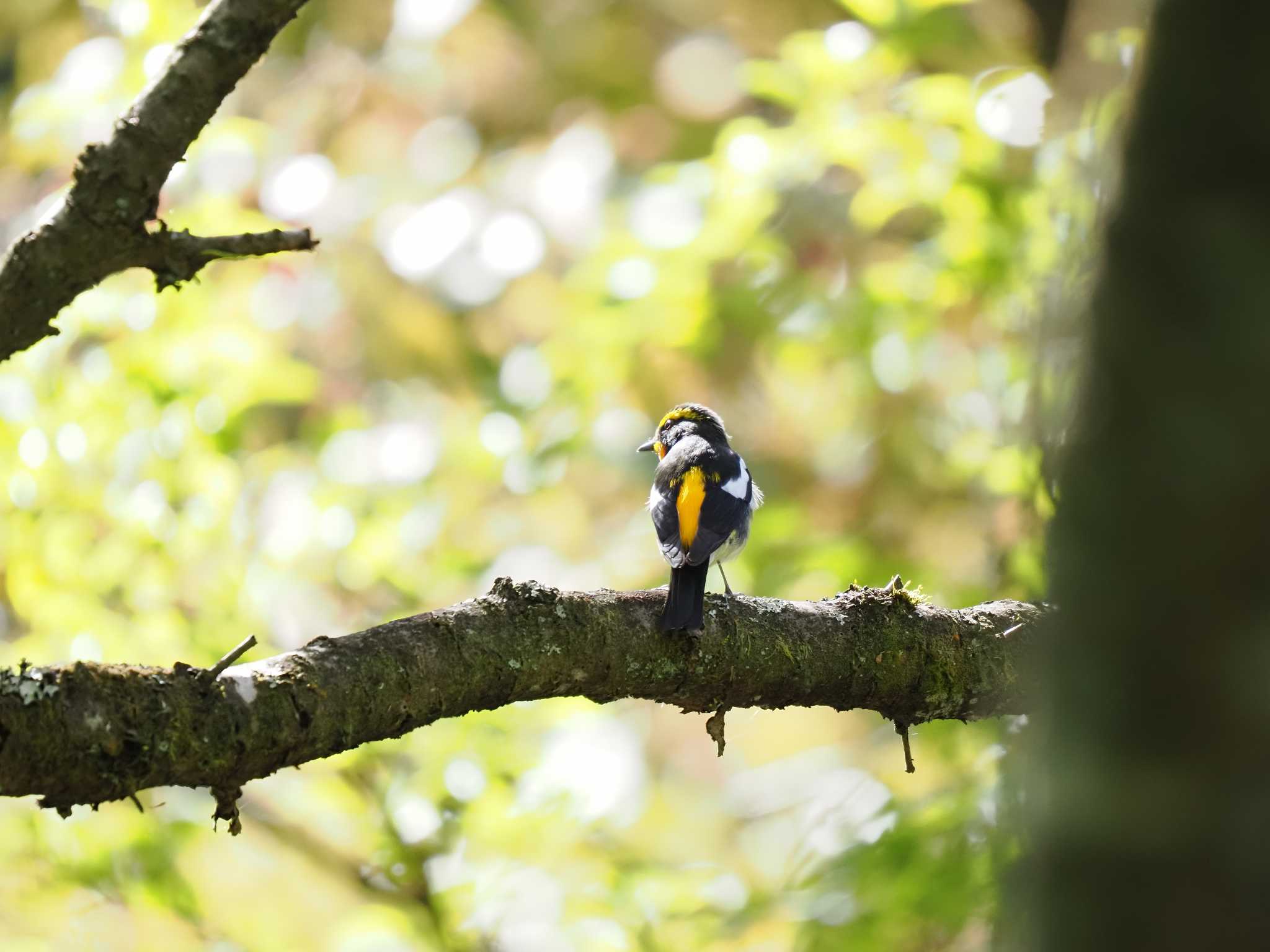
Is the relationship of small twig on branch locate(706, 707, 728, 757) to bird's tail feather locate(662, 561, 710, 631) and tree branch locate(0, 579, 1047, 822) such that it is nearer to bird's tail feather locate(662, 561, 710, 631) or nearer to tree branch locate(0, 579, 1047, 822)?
tree branch locate(0, 579, 1047, 822)

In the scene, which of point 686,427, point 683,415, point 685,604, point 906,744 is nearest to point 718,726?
point 685,604

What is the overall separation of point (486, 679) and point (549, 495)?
15.5 feet

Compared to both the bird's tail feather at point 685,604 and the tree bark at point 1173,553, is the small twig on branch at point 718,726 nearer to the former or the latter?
the bird's tail feather at point 685,604

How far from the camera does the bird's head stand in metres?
5.36

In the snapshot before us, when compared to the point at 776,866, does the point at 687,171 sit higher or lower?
higher

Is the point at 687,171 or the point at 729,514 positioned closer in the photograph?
the point at 729,514

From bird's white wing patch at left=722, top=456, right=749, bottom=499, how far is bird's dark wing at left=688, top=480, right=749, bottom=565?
2 cm

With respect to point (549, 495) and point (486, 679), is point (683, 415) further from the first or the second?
point (486, 679)

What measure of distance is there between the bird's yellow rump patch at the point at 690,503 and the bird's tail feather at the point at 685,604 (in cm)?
70

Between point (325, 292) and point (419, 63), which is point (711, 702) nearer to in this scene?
point (325, 292)

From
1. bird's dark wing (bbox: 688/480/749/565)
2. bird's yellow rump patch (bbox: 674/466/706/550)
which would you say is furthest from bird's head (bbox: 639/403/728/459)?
bird's dark wing (bbox: 688/480/749/565)

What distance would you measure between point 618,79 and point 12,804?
7363mm

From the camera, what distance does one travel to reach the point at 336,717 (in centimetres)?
207

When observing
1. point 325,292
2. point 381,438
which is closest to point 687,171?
point 381,438
